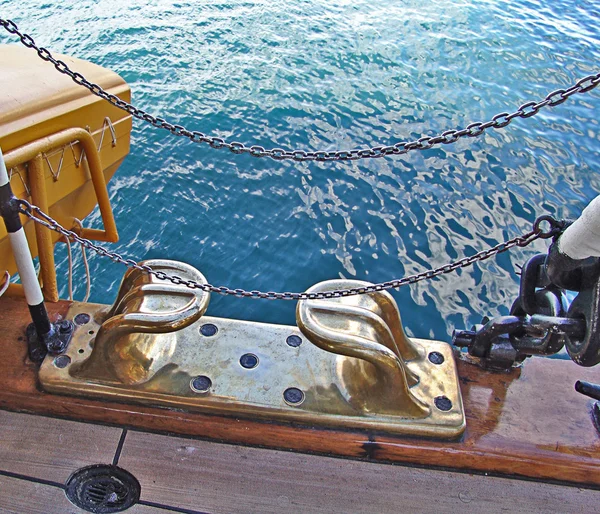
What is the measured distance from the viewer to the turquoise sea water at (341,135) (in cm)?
480

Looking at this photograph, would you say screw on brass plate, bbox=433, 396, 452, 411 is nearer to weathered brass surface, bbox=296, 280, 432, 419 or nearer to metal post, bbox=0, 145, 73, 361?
weathered brass surface, bbox=296, 280, 432, 419

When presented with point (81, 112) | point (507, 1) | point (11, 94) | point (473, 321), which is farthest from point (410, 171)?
point (507, 1)

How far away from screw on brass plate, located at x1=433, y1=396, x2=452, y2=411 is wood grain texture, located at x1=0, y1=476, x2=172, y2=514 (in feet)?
3.63

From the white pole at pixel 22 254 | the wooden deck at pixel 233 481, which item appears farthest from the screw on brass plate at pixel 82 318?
the wooden deck at pixel 233 481

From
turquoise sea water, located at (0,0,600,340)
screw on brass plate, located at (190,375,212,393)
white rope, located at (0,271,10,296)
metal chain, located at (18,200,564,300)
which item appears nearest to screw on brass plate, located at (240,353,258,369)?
screw on brass plate, located at (190,375,212,393)

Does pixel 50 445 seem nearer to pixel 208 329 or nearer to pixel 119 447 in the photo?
pixel 119 447

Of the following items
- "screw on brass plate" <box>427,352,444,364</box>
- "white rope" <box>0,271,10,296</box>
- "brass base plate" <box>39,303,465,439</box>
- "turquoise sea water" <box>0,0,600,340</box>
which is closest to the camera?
"brass base plate" <box>39,303,465,439</box>

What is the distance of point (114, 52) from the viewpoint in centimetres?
764

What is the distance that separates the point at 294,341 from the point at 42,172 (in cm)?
134

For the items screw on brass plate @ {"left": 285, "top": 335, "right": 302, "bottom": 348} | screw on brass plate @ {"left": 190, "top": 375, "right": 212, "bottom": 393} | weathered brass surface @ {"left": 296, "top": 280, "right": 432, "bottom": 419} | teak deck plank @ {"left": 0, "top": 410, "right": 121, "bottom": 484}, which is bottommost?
teak deck plank @ {"left": 0, "top": 410, "right": 121, "bottom": 484}

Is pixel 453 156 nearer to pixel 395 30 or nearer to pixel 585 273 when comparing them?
pixel 395 30

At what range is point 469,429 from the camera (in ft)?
7.32

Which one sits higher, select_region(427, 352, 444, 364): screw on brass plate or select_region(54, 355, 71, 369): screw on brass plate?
select_region(427, 352, 444, 364): screw on brass plate

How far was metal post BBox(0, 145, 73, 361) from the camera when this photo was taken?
2.02 meters
